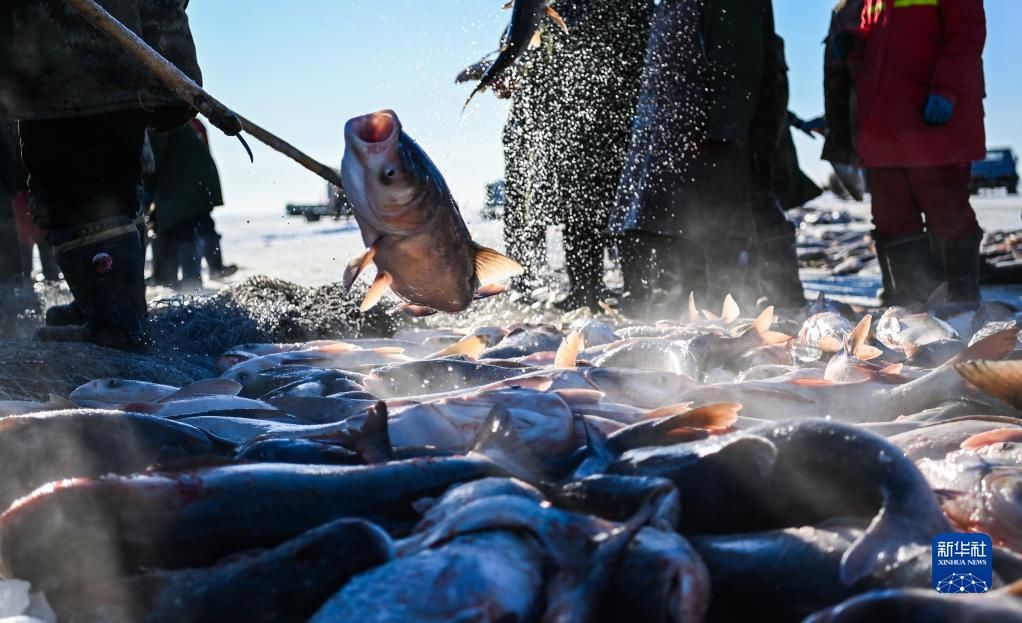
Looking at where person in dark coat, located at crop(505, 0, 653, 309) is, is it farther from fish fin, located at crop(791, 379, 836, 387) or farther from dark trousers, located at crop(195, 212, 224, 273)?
dark trousers, located at crop(195, 212, 224, 273)

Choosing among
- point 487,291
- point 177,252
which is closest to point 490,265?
point 487,291

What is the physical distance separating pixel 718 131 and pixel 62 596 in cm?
600

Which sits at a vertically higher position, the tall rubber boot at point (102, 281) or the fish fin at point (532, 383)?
the tall rubber boot at point (102, 281)

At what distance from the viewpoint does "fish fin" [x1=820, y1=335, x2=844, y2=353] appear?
3.84 m

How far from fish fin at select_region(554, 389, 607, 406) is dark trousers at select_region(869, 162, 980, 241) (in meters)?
4.76

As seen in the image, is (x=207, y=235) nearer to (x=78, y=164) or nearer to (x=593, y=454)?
(x=78, y=164)

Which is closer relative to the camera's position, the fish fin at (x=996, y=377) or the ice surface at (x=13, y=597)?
the ice surface at (x=13, y=597)

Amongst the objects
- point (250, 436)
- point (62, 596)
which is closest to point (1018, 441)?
point (250, 436)

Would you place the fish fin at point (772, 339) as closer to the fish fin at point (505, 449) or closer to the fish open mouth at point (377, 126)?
the fish open mouth at point (377, 126)

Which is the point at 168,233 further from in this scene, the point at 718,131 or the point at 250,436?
the point at 250,436

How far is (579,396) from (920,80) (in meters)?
5.01

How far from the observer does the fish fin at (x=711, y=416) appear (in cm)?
218

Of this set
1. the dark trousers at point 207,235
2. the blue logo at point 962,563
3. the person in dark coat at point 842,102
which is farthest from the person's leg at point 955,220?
the dark trousers at point 207,235

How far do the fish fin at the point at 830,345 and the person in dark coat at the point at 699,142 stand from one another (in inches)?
129
